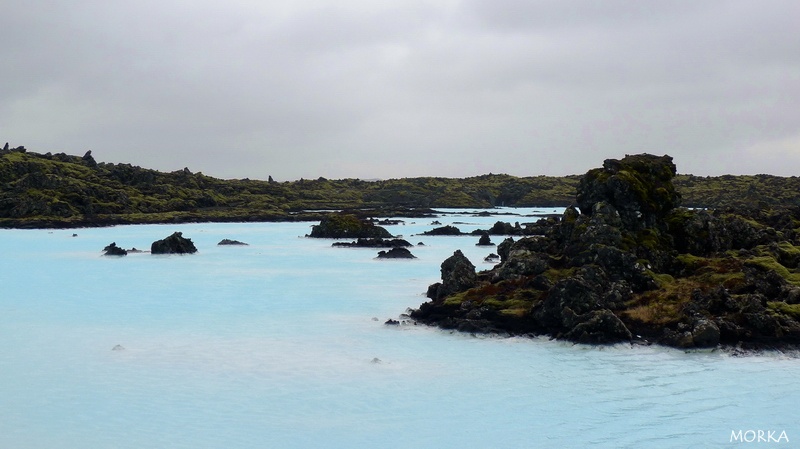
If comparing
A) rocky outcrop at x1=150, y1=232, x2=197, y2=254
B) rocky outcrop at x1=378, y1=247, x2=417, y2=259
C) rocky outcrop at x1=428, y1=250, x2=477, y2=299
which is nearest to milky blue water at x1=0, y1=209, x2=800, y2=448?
rocky outcrop at x1=428, y1=250, x2=477, y2=299

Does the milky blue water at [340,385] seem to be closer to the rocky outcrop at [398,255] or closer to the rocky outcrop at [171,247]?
the rocky outcrop at [398,255]

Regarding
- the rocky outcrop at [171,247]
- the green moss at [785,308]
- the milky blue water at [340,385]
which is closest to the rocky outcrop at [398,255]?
the rocky outcrop at [171,247]

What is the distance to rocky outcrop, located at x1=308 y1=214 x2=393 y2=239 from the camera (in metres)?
80.2

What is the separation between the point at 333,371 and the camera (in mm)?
23703

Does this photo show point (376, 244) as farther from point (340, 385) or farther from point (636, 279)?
point (340, 385)

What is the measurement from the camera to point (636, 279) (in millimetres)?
30297

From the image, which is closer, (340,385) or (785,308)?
(340,385)

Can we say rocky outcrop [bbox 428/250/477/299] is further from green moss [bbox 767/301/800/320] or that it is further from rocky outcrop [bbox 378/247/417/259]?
rocky outcrop [bbox 378/247/417/259]

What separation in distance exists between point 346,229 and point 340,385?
60.8 m

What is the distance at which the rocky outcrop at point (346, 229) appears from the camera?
8025cm

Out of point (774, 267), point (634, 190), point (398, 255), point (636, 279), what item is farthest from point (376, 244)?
point (774, 267)

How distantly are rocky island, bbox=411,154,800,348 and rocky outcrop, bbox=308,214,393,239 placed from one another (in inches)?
1711

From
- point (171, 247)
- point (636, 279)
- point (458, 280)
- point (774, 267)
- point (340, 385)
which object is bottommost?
point (340, 385)

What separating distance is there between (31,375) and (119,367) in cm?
263
